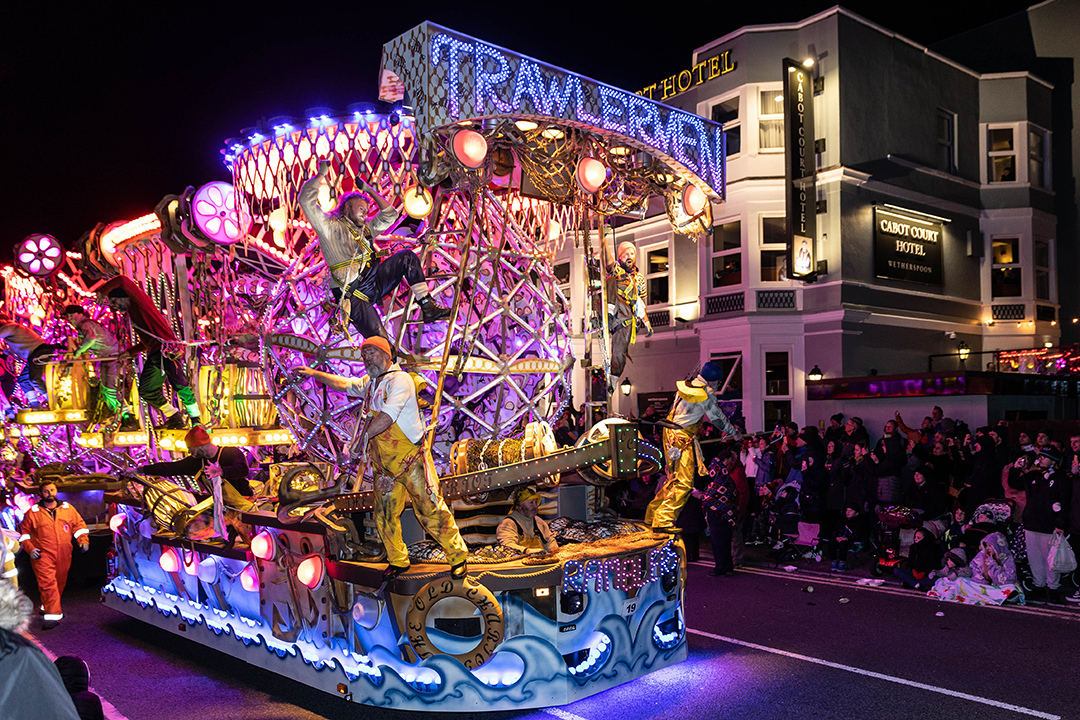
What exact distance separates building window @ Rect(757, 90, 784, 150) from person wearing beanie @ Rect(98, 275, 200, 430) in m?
15.1

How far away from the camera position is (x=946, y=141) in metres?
21.8

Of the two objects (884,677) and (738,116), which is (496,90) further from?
(738,116)

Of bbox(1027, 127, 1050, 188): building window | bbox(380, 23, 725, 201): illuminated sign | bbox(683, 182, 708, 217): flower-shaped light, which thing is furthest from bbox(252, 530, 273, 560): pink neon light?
bbox(1027, 127, 1050, 188): building window

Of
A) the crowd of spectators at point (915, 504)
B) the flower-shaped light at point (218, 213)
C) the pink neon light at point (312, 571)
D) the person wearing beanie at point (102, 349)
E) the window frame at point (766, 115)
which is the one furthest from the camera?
the window frame at point (766, 115)

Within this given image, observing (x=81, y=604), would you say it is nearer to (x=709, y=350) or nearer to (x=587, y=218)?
(x=587, y=218)

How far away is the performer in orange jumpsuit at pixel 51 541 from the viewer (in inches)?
360

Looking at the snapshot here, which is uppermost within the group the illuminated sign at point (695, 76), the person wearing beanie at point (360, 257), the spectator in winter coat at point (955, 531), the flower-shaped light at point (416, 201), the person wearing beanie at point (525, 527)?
the illuminated sign at point (695, 76)

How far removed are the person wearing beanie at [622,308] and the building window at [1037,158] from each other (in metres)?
19.0

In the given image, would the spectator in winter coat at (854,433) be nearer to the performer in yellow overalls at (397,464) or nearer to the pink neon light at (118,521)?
the performer in yellow overalls at (397,464)

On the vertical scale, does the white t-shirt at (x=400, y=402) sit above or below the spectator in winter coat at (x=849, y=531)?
above

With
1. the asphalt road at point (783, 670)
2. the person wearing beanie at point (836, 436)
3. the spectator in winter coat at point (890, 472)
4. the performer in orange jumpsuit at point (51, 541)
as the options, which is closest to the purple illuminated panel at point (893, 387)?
the person wearing beanie at point (836, 436)

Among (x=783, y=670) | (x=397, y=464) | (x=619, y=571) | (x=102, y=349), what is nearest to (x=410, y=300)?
(x=397, y=464)

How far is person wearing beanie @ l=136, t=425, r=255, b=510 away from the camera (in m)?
7.79

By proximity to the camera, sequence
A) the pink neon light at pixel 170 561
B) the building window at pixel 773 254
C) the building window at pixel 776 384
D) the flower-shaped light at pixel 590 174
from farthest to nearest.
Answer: the building window at pixel 773 254 → the building window at pixel 776 384 → the pink neon light at pixel 170 561 → the flower-shaped light at pixel 590 174
